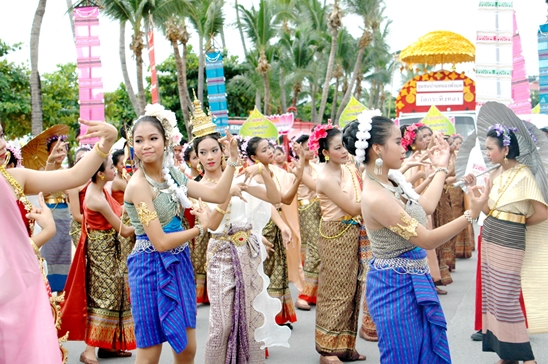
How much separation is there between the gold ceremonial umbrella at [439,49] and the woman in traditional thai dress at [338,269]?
17.2 metres

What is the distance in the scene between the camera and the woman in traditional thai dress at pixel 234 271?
4.80 metres

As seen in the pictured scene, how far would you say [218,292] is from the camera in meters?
4.87

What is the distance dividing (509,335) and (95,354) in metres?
3.49

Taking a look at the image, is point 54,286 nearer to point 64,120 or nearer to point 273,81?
point 64,120

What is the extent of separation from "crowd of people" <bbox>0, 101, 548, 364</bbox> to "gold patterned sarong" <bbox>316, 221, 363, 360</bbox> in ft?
0.04

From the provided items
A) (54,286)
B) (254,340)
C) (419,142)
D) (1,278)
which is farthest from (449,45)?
(1,278)

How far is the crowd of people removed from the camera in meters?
3.52

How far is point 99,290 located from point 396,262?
122 inches

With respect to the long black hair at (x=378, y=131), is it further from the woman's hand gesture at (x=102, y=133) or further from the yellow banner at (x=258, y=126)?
the yellow banner at (x=258, y=126)

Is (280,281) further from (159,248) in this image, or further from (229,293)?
(159,248)

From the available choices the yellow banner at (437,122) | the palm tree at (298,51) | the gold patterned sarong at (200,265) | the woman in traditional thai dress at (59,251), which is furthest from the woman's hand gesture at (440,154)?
the palm tree at (298,51)

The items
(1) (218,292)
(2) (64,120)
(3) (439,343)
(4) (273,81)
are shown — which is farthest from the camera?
(4) (273,81)

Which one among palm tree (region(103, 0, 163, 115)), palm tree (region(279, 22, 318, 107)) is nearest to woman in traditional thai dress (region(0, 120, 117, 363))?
palm tree (region(103, 0, 163, 115))

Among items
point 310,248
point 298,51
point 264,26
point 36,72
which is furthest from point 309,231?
point 298,51
